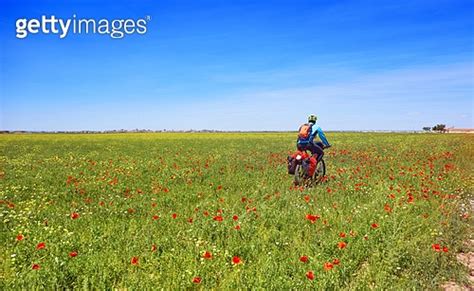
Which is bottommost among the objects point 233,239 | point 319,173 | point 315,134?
point 233,239

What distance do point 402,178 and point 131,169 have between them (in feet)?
37.7

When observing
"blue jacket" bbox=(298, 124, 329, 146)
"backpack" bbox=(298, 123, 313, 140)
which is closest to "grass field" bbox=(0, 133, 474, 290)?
"blue jacket" bbox=(298, 124, 329, 146)

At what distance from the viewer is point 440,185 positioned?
11266 millimetres

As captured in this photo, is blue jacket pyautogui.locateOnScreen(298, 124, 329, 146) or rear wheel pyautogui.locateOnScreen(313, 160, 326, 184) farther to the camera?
rear wheel pyautogui.locateOnScreen(313, 160, 326, 184)

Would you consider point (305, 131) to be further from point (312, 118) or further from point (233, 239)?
point (233, 239)

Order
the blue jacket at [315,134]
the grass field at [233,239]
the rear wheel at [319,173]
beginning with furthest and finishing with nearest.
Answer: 1. the rear wheel at [319,173]
2. the blue jacket at [315,134]
3. the grass field at [233,239]

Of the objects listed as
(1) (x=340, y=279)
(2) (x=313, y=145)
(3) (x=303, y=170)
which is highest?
(2) (x=313, y=145)

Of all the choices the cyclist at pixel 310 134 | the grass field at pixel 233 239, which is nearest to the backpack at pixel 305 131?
the cyclist at pixel 310 134

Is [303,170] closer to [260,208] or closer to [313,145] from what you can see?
[313,145]

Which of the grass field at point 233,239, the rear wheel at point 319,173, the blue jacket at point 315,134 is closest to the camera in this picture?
the grass field at point 233,239

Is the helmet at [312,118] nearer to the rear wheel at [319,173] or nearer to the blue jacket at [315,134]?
the blue jacket at [315,134]

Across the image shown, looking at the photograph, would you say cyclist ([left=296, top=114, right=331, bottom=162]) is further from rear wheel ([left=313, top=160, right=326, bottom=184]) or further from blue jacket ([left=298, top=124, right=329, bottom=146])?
rear wheel ([left=313, top=160, right=326, bottom=184])

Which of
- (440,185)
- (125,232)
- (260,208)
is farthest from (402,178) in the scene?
(125,232)

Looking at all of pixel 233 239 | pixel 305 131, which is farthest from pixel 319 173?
pixel 233 239
